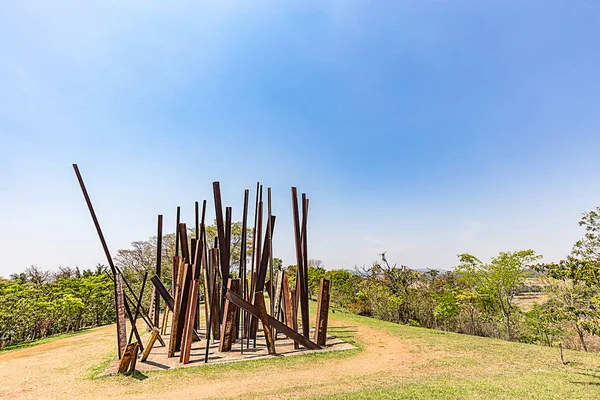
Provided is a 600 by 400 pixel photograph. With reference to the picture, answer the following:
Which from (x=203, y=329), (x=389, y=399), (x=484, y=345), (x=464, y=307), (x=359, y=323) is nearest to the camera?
(x=389, y=399)

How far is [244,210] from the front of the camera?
8422 mm

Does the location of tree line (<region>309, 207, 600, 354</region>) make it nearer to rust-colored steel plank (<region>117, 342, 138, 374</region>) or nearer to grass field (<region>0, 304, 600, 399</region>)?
grass field (<region>0, 304, 600, 399</region>)

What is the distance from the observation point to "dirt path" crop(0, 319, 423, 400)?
4.92m

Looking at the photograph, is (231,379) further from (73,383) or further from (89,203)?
(89,203)

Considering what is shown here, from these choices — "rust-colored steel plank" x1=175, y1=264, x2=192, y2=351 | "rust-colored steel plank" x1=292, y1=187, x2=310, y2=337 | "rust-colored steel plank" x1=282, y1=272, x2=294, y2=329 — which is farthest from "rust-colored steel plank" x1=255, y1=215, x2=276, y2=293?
"rust-colored steel plank" x1=175, y1=264, x2=192, y2=351

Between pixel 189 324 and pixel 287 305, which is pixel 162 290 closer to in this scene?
pixel 189 324

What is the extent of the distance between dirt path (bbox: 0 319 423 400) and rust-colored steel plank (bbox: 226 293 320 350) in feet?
2.57

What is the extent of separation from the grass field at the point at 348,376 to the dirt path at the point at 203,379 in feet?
0.05

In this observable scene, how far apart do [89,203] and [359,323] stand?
35.0ft

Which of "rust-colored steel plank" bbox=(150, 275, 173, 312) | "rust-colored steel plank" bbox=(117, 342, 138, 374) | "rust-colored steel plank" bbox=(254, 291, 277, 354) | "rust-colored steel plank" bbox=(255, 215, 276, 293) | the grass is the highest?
"rust-colored steel plank" bbox=(255, 215, 276, 293)

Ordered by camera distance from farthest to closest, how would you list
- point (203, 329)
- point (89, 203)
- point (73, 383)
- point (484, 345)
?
point (203, 329) < point (484, 345) < point (89, 203) < point (73, 383)

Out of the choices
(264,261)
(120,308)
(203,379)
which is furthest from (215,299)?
(203,379)

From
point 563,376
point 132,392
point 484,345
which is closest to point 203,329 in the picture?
point 132,392

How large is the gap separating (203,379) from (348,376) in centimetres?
266
